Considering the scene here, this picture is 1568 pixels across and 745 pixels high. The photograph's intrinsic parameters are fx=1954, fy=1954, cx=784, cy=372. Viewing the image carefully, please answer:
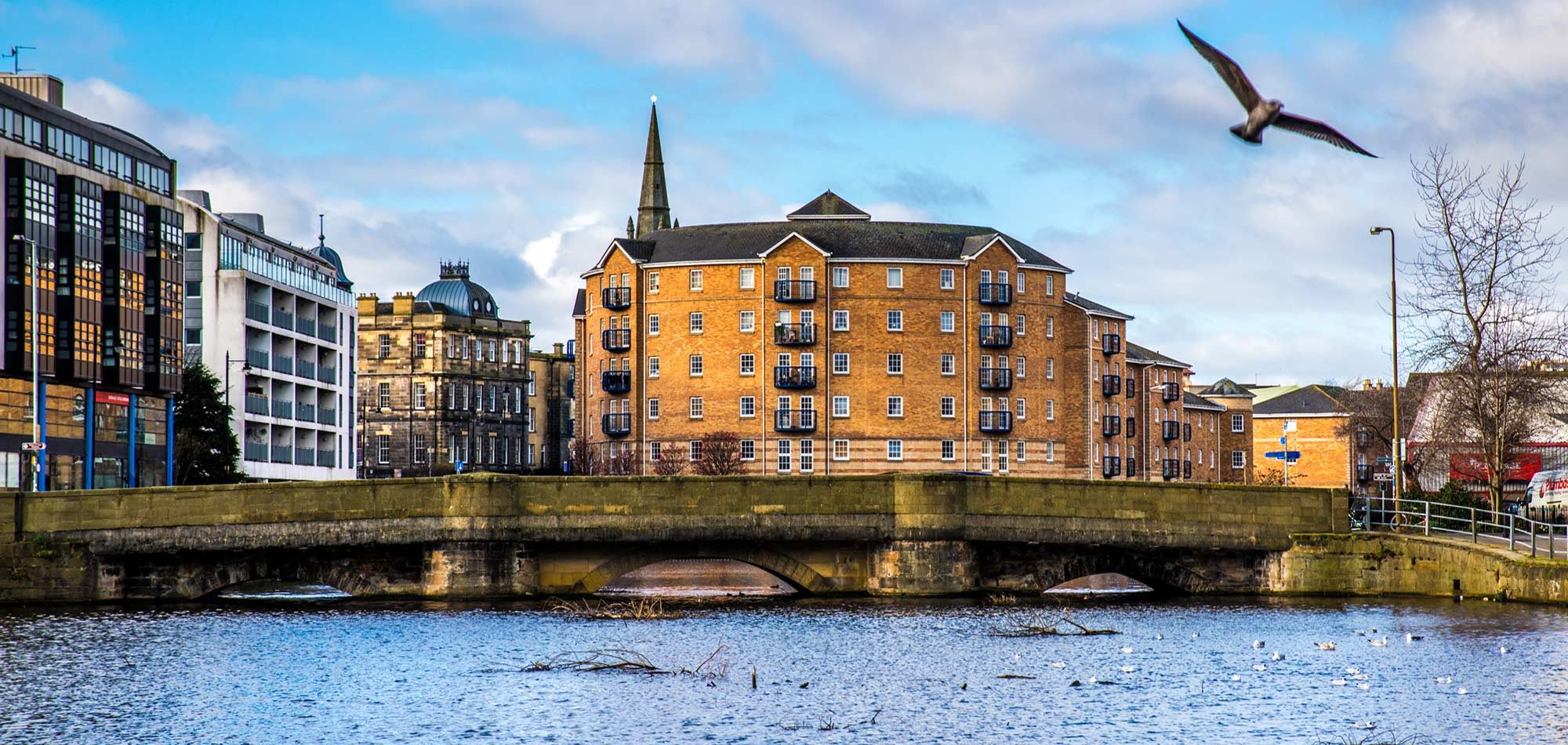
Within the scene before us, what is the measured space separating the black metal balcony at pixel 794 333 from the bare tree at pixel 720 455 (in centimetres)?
678

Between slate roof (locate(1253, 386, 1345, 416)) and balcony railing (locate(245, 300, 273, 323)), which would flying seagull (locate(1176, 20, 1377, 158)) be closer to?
balcony railing (locate(245, 300, 273, 323))

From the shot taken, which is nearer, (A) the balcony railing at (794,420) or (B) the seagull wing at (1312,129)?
(B) the seagull wing at (1312,129)

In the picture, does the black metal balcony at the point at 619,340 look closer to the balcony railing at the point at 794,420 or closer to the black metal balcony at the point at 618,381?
the black metal balcony at the point at 618,381

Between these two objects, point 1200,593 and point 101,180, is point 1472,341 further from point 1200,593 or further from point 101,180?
point 101,180

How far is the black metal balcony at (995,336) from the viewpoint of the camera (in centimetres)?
12681

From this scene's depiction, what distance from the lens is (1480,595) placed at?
46344 millimetres

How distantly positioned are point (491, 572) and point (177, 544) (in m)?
7.74

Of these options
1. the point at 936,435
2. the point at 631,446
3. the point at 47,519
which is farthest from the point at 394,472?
the point at 47,519

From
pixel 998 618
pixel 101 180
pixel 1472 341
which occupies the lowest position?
pixel 998 618

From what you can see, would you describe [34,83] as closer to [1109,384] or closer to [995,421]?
[995,421]

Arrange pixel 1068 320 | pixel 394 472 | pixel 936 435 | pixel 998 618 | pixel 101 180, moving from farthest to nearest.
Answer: pixel 394 472 < pixel 1068 320 < pixel 936 435 < pixel 101 180 < pixel 998 618

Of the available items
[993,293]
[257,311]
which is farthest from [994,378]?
[257,311]

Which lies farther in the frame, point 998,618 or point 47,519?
point 47,519

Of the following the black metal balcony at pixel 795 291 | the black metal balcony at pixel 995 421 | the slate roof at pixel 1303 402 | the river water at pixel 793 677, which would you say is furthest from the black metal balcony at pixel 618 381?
the river water at pixel 793 677
